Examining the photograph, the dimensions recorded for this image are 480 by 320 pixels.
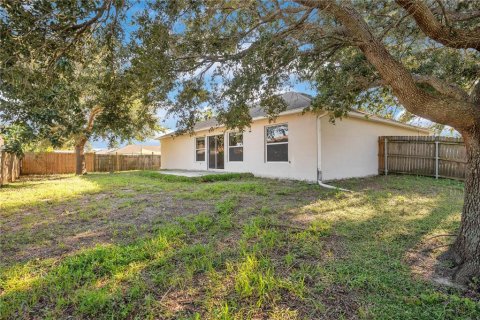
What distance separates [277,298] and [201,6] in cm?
417

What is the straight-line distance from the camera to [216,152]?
44.5 feet

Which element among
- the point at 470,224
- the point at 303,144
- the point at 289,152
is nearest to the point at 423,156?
the point at 303,144

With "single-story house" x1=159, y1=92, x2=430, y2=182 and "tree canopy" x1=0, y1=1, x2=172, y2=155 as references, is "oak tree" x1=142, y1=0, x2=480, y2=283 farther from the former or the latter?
"single-story house" x1=159, y1=92, x2=430, y2=182

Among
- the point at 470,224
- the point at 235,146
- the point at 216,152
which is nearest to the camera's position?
the point at 470,224

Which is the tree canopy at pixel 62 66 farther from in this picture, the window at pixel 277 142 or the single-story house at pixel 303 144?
the window at pixel 277 142

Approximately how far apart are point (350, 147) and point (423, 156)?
2.95 metres

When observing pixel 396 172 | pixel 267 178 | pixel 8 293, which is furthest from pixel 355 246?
pixel 396 172

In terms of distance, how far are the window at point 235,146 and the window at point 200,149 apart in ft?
7.74

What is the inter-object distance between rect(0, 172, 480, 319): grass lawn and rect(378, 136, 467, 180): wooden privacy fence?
4.64m

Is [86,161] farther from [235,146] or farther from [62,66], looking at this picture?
[62,66]

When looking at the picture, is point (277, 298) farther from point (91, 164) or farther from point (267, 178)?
point (91, 164)

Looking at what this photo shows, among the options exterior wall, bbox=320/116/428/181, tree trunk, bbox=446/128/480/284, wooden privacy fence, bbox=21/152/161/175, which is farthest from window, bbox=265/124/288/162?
wooden privacy fence, bbox=21/152/161/175

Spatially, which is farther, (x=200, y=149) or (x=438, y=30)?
(x=200, y=149)

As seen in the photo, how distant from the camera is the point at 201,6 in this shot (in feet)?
13.8
